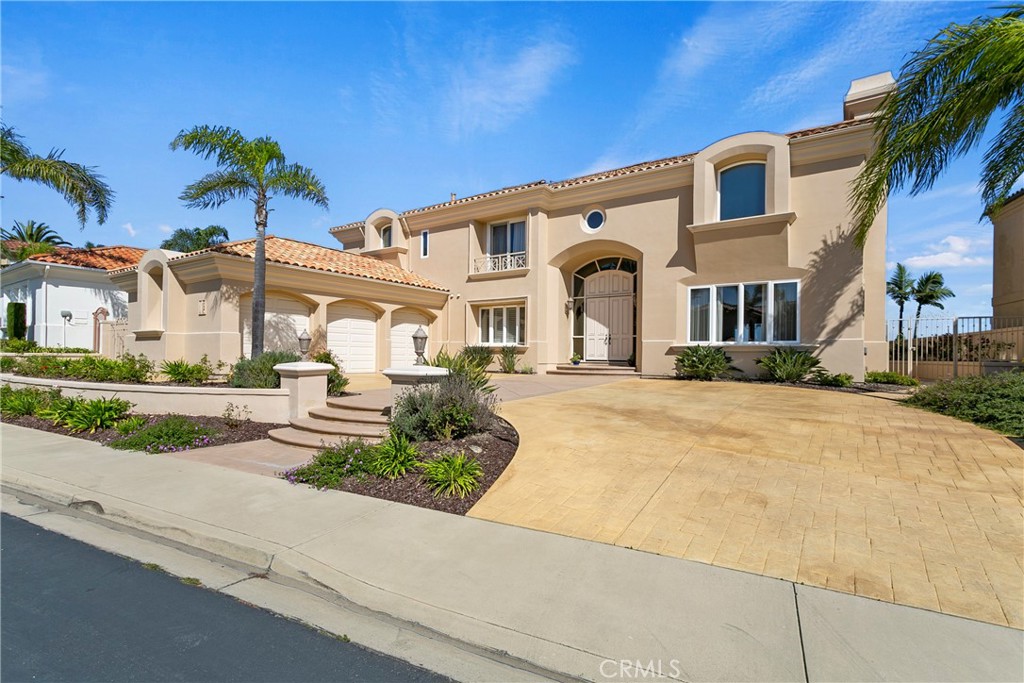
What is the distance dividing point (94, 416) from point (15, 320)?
19168mm

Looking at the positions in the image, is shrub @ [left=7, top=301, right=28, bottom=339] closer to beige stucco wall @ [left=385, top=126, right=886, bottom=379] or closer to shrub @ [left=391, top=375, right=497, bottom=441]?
beige stucco wall @ [left=385, top=126, right=886, bottom=379]

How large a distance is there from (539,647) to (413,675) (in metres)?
0.77

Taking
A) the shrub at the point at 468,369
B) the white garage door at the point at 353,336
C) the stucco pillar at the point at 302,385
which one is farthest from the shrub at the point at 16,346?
the shrub at the point at 468,369

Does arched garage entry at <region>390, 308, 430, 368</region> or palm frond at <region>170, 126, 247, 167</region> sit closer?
palm frond at <region>170, 126, 247, 167</region>

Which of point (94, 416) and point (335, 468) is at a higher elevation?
point (94, 416)

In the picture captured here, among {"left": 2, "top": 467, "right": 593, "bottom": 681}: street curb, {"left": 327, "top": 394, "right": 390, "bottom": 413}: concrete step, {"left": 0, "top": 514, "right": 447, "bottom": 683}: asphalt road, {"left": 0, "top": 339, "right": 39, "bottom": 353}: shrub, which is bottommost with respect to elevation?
{"left": 0, "top": 514, "right": 447, "bottom": 683}: asphalt road

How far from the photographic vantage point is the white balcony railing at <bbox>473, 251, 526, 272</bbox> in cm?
1938

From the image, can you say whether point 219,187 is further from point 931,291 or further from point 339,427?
point 931,291

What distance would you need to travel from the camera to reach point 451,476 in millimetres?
5582

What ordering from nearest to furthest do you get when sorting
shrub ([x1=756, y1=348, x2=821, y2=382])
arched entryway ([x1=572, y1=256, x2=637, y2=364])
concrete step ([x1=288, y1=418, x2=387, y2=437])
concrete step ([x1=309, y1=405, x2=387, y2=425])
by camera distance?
concrete step ([x1=288, y1=418, x2=387, y2=437]) < concrete step ([x1=309, y1=405, x2=387, y2=425]) < shrub ([x1=756, y1=348, x2=821, y2=382]) < arched entryway ([x1=572, y1=256, x2=637, y2=364])

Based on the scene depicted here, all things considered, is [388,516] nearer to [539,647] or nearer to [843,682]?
[539,647]

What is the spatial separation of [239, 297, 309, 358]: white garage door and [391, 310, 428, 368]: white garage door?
3.76 meters

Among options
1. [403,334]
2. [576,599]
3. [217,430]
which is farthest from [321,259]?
[576,599]

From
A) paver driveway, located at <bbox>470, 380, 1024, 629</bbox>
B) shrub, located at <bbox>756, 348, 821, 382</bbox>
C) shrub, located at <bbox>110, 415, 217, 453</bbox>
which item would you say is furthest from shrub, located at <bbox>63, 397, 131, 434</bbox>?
shrub, located at <bbox>756, 348, 821, 382</bbox>
